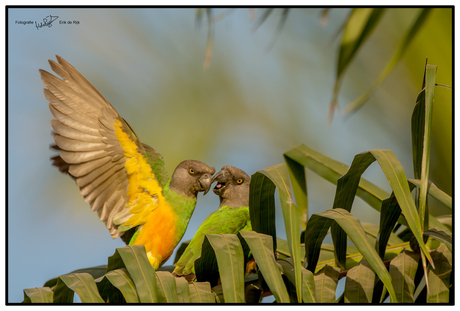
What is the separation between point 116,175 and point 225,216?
0.35 m

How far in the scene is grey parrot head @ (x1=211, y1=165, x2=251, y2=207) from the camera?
1.23 meters

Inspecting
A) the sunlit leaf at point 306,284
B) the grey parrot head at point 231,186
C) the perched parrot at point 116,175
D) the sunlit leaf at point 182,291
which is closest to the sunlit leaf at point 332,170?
the grey parrot head at point 231,186

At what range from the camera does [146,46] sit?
10.8ft

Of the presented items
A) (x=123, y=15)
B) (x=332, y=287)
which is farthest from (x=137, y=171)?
(x=123, y=15)

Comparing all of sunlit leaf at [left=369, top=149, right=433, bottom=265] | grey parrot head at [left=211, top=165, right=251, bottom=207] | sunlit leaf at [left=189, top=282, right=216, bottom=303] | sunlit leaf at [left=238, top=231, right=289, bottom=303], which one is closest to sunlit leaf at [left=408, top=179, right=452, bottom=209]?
sunlit leaf at [left=369, top=149, right=433, bottom=265]

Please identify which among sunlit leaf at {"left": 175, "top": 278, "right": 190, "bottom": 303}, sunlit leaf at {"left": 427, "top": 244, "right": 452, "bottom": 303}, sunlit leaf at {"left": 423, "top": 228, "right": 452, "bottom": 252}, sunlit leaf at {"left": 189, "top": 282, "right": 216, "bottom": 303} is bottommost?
sunlit leaf at {"left": 427, "top": 244, "right": 452, "bottom": 303}

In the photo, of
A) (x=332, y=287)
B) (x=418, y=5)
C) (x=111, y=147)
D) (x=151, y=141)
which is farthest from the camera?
(x=151, y=141)

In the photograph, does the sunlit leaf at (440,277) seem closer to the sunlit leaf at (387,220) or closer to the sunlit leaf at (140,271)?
the sunlit leaf at (387,220)

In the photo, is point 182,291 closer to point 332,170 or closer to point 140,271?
point 140,271

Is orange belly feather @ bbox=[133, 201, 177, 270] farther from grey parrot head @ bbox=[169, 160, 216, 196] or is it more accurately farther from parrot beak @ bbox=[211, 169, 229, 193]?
parrot beak @ bbox=[211, 169, 229, 193]

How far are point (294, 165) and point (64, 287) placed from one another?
2.48ft

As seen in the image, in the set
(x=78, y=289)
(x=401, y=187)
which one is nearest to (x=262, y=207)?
(x=401, y=187)

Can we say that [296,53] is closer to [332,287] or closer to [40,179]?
[40,179]

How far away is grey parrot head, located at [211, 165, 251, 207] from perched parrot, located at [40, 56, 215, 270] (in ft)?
0.29
